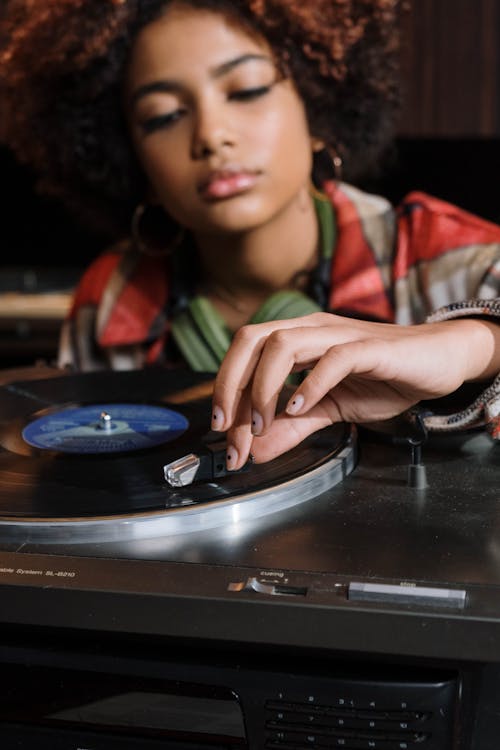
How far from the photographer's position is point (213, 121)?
115 centimetres

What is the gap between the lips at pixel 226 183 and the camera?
1155 mm

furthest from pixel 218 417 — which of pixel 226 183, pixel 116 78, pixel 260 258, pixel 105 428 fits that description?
pixel 116 78

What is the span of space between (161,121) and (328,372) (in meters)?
0.67

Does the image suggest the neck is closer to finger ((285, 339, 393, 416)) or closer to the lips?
the lips

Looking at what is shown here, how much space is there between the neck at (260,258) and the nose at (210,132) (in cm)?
13

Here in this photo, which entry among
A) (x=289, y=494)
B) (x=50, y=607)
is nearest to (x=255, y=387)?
(x=289, y=494)

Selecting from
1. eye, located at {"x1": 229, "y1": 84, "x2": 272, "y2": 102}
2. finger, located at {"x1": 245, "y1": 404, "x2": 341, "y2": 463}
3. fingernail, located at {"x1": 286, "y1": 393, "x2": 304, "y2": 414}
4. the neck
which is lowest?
the neck

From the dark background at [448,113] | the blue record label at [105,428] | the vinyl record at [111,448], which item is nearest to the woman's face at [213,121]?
the vinyl record at [111,448]

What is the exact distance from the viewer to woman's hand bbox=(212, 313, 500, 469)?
65 centimetres

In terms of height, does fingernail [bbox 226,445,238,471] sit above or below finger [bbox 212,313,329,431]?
below

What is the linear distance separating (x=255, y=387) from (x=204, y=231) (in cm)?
63

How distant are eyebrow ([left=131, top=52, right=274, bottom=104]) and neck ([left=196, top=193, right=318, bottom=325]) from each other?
191 mm

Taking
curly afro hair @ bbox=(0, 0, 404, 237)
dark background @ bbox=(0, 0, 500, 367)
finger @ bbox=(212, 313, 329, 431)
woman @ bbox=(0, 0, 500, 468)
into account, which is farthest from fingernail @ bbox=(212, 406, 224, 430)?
dark background @ bbox=(0, 0, 500, 367)

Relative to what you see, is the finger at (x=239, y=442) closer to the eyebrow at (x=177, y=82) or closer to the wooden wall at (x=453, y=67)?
the eyebrow at (x=177, y=82)
